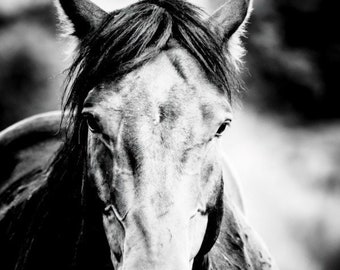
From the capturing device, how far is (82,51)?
1.74m

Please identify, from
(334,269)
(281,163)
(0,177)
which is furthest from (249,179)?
(0,177)

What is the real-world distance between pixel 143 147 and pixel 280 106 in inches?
278

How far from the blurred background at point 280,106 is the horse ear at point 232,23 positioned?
4.96 meters

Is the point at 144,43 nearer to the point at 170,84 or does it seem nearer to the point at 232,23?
the point at 170,84

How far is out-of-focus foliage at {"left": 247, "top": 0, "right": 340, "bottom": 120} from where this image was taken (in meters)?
7.90

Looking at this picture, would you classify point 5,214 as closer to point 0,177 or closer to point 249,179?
point 0,177

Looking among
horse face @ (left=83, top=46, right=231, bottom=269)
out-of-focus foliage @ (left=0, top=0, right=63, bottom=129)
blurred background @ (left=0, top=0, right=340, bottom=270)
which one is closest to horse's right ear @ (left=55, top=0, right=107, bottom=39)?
horse face @ (left=83, top=46, right=231, bottom=269)

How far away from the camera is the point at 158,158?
1.36m

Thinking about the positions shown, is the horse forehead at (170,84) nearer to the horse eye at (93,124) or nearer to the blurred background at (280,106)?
the horse eye at (93,124)

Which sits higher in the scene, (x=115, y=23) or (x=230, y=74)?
(x=115, y=23)

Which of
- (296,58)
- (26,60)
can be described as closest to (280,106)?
(296,58)

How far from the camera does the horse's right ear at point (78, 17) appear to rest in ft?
5.80

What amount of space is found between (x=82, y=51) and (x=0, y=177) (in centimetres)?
162

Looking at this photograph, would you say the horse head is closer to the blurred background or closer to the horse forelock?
the horse forelock
